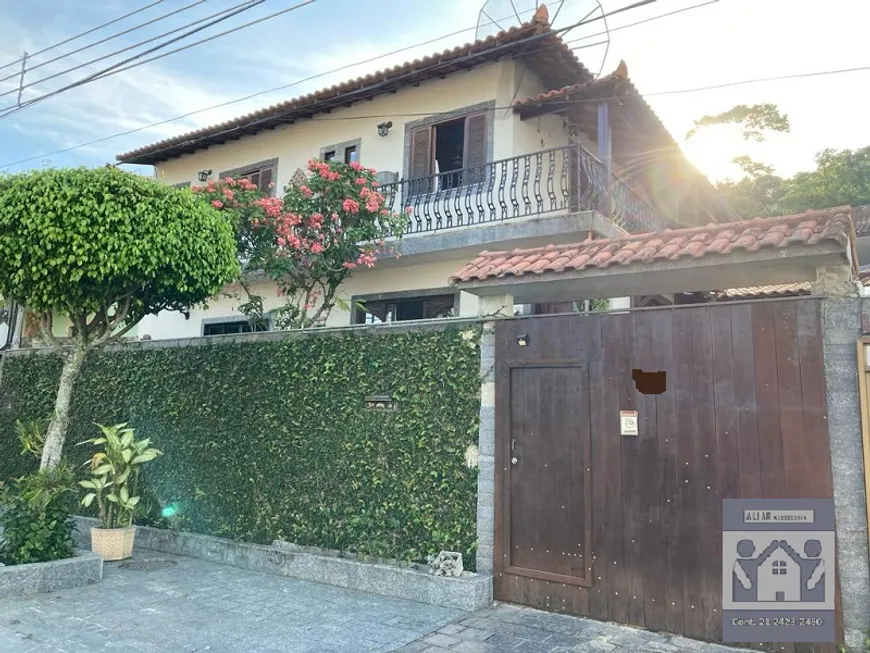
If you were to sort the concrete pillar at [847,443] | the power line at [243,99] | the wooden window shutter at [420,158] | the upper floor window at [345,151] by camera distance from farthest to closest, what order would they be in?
the upper floor window at [345,151] < the wooden window shutter at [420,158] < the power line at [243,99] < the concrete pillar at [847,443]

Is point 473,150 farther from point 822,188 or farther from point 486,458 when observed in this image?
point 822,188

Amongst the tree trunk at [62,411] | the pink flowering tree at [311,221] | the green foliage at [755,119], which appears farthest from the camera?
the green foliage at [755,119]

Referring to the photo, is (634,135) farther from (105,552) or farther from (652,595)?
(105,552)

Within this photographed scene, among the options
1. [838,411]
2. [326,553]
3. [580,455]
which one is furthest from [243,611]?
[838,411]

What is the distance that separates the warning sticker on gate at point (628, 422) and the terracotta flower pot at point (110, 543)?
18.2ft

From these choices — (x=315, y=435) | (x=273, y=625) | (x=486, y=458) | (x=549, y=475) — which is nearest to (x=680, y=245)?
(x=549, y=475)

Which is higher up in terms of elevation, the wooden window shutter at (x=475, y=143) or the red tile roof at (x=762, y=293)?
the wooden window shutter at (x=475, y=143)

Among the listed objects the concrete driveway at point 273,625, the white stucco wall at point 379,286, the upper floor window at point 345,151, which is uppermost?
the upper floor window at point 345,151

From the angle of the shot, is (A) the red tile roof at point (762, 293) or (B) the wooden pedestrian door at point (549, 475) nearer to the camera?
(B) the wooden pedestrian door at point (549, 475)

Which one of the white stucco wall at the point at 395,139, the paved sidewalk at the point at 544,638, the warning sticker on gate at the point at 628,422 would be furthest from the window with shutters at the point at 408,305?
the paved sidewalk at the point at 544,638

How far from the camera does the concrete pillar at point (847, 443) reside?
13.3ft

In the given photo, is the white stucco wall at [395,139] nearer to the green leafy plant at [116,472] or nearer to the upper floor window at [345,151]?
the upper floor window at [345,151]

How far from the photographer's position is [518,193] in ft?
31.1

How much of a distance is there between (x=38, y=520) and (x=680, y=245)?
6.36 meters
